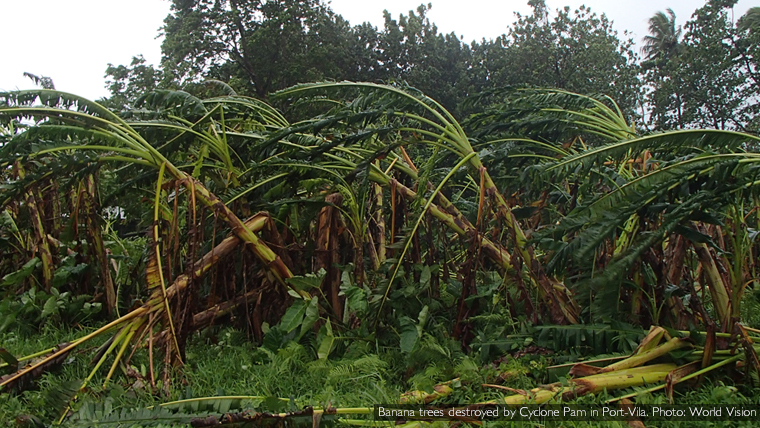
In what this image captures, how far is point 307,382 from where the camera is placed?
8.38 ft

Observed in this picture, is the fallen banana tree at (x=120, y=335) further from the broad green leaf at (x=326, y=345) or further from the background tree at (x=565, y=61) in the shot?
the background tree at (x=565, y=61)

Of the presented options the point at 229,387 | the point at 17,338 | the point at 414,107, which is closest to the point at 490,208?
the point at 414,107

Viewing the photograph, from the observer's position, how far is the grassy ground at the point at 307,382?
81.4 inches

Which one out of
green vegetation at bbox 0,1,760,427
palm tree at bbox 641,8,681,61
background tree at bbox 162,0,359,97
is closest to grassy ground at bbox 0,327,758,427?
green vegetation at bbox 0,1,760,427

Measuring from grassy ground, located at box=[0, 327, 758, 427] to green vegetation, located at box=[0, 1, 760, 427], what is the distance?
0.01 metres

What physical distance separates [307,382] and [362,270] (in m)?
0.92

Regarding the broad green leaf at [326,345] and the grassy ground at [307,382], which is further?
the broad green leaf at [326,345]

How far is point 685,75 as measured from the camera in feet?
74.7

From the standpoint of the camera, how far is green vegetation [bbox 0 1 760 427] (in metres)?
2.16

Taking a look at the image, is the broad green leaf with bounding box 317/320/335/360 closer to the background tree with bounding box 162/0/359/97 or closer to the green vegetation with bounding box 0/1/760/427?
the green vegetation with bounding box 0/1/760/427

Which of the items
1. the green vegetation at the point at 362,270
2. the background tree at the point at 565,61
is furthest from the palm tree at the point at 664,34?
the green vegetation at the point at 362,270

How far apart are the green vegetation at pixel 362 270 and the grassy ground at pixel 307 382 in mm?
14

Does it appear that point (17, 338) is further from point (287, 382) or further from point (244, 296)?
point (287, 382)

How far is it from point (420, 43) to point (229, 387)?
25.5 meters
